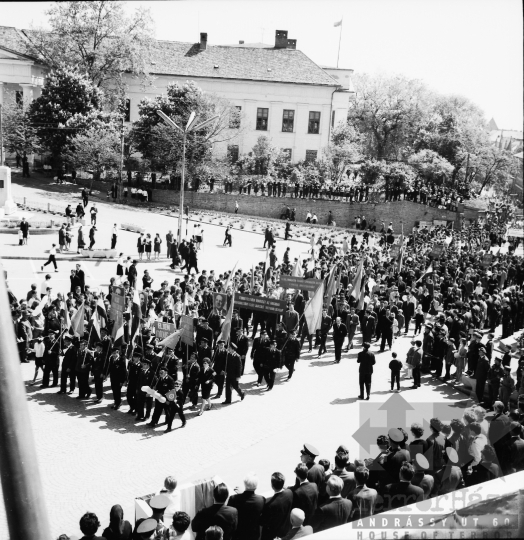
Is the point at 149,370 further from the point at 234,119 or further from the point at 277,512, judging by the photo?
the point at 234,119

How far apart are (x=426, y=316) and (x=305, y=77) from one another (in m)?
45.6

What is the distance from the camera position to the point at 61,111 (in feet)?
164

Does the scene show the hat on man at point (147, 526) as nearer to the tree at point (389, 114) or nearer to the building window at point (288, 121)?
the tree at point (389, 114)

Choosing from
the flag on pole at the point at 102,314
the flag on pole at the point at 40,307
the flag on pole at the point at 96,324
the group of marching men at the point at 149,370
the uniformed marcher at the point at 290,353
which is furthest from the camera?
the flag on pole at the point at 40,307

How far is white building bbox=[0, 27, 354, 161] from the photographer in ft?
201

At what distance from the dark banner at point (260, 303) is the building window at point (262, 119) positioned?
49.5 metres

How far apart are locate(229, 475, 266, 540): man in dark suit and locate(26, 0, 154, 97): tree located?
168 ft

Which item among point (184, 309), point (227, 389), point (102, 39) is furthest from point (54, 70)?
point (227, 389)

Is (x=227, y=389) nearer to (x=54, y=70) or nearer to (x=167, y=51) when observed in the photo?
(x=54, y=70)

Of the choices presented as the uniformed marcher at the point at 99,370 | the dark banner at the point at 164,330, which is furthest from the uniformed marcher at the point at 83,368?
the dark banner at the point at 164,330

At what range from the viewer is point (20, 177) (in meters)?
51.2

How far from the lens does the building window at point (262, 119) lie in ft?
207

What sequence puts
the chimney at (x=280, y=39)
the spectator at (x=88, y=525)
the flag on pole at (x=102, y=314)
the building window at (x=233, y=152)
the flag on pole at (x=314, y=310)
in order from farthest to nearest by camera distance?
1. the chimney at (x=280, y=39)
2. the building window at (x=233, y=152)
3. the flag on pole at (x=314, y=310)
4. the flag on pole at (x=102, y=314)
5. the spectator at (x=88, y=525)

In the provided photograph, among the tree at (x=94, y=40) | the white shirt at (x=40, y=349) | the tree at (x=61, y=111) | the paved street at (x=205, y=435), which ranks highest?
the tree at (x=94, y=40)
